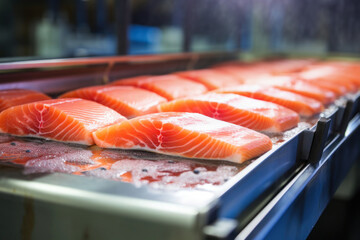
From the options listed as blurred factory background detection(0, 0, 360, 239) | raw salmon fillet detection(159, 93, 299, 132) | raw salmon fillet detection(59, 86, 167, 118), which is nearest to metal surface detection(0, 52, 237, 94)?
blurred factory background detection(0, 0, 360, 239)

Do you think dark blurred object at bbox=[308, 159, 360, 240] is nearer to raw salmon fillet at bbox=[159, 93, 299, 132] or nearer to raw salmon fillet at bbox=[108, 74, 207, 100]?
raw salmon fillet at bbox=[108, 74, 207, 100]

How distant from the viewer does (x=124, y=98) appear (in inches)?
84.8

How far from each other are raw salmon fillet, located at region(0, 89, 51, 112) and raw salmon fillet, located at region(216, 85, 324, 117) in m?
1.06

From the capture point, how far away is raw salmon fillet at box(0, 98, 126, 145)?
1.59 metres

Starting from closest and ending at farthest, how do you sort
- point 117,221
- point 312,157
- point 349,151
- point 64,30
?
point 117,221
point 312,157
point 349,151
point 64,30

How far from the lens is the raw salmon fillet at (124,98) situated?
209 centimetres

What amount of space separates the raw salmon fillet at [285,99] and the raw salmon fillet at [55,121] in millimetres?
951

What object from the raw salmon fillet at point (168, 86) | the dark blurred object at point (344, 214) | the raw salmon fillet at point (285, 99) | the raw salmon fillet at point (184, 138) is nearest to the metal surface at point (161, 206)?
the raw salmon fillet at point (184, 138)

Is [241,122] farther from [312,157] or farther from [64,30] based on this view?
[64,30]

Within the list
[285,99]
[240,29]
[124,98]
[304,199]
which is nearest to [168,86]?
[124,98]

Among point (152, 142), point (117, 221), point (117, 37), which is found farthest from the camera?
point (117, 37)

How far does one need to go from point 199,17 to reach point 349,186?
356cm

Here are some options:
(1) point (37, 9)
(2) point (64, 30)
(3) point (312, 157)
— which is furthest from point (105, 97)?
(1) point (37, 9)

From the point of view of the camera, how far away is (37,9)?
433 inches
